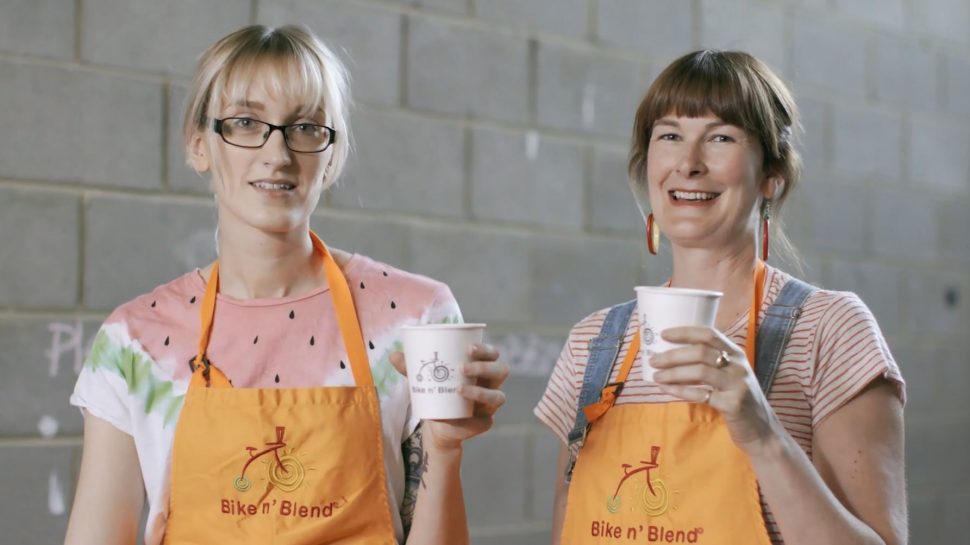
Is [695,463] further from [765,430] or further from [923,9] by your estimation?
[923,9]

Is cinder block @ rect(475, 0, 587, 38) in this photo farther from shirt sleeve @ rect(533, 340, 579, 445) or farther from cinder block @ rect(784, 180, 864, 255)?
shirt sleeve @ rect(533, 340, 579, 445)

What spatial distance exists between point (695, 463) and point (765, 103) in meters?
0.50

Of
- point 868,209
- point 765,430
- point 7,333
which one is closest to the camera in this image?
point 765,430

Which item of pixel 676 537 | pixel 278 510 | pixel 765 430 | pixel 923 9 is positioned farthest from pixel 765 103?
pixel 923 9

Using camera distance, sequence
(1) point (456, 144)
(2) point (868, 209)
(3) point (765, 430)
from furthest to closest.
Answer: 1. (2) point (868, 209)
2. (1) point (456, 144)
3. (3) point (765, 430)

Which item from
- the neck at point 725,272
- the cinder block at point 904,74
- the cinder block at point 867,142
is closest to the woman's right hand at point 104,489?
the neck at point 725,272

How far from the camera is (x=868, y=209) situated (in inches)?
145

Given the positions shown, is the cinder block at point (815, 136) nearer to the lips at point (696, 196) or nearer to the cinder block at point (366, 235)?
the cinder block at point (366, 235)

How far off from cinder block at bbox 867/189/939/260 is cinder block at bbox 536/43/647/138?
109 centimetres

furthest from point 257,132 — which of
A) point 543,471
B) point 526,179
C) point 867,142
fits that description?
point 867,142

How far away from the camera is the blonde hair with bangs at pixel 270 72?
1.55 metres

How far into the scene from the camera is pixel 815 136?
352 centimetres

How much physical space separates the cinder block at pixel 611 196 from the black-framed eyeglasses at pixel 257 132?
4.99ft

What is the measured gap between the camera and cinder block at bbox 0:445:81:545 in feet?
6.79
